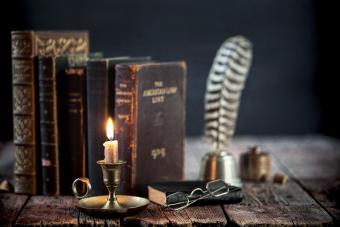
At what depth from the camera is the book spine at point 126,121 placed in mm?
2053

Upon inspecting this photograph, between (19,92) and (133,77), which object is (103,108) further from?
(19,92)

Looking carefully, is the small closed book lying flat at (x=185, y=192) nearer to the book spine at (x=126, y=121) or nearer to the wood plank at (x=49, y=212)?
the book spine at (x=126, y=121)

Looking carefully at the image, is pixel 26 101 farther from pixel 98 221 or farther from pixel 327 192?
pixel 327 192

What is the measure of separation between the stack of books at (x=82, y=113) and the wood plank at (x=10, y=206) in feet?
0.17

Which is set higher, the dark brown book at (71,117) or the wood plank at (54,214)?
the dark brown book at (71,117)

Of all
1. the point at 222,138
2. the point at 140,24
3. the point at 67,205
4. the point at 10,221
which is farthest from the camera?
the point at 140,24

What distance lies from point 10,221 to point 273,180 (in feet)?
3.20

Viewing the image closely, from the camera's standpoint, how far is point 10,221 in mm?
1855

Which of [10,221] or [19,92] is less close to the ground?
[19,92]

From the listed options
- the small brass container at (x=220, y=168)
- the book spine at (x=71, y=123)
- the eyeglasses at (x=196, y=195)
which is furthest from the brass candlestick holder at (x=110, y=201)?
the small brass container at (x=220, y=168)

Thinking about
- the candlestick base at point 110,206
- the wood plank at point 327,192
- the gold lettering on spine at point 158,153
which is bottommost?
the wood plank at point 327,192

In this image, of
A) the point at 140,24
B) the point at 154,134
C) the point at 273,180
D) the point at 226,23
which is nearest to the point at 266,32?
the point at 226,23

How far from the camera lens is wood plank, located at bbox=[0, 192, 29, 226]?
6.13 feet

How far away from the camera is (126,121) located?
2.07 meters
